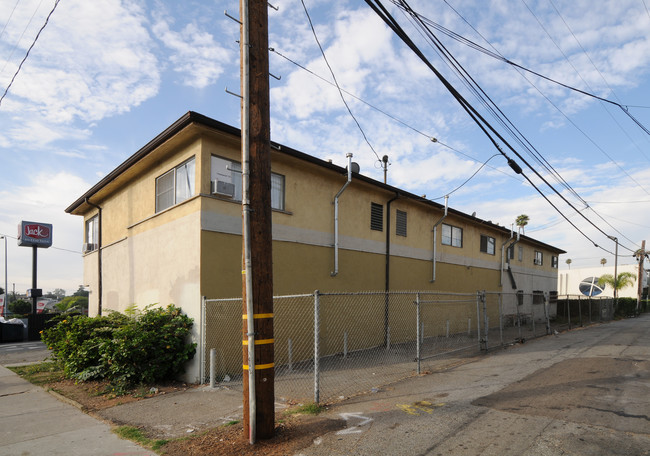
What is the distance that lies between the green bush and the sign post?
1458 cm

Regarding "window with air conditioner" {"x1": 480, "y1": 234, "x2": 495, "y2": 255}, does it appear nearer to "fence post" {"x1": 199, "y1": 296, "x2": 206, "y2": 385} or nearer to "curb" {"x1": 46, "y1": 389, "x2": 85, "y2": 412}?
"fence post" {"x1": 199, "y1": 296, "x2": 206, "y2": 385}

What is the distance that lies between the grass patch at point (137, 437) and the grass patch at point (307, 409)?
1831 mm

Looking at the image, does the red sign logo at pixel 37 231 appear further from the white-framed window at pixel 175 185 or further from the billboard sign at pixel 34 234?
the white-framed window at pixel 175 185

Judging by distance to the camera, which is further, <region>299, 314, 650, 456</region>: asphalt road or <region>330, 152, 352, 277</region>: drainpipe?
<region>330, 152, 352, 277</region>: drainpipe

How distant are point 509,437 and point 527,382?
10.9 feet

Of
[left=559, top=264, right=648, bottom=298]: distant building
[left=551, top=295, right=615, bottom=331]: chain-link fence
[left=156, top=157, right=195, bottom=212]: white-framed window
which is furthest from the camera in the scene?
[left=559, top=264, right=648, bottom=298]: distant building

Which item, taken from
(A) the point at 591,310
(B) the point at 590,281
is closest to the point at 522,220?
(A) the point at 591,310

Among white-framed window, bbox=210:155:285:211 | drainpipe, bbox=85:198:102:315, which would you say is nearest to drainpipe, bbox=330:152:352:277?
white-framed window, bbox=210:155:285:211

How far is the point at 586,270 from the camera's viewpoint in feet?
239

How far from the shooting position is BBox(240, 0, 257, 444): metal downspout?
505cm

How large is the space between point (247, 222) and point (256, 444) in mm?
2690

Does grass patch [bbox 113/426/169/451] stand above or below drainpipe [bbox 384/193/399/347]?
below

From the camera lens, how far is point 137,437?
5578mm

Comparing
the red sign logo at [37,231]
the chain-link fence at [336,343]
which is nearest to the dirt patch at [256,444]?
the chain-link fence at [336,343]
